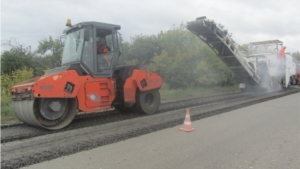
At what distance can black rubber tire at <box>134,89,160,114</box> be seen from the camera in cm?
752

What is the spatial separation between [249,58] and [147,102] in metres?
9.05

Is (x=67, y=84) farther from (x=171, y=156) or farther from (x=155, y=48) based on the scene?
(x=155, y=48)

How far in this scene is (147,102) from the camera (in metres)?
7.88

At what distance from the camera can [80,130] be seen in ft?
17.8

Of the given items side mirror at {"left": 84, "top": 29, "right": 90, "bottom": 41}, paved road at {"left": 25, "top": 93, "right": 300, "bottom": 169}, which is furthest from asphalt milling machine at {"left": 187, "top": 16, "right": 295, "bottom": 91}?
paved road at {"left": 25, "top": 93, "right": 300, "bottom": 169}

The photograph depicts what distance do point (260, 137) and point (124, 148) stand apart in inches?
112

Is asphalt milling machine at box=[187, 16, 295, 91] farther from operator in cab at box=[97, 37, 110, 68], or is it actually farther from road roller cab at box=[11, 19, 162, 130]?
operator in cab at box=[97, 37, 110, 68]

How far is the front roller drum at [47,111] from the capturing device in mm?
5398

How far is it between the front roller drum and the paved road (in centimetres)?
203

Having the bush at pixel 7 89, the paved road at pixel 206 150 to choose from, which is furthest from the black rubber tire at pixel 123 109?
the bush at pixel 7 89

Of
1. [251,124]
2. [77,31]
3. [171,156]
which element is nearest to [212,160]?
[171,156]

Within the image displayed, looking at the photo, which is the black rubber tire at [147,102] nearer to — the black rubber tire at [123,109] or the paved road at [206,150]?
the black rubber tire at [123,109]

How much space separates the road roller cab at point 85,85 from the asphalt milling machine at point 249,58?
397 cm

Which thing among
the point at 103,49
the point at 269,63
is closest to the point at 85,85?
the point at 103,49
